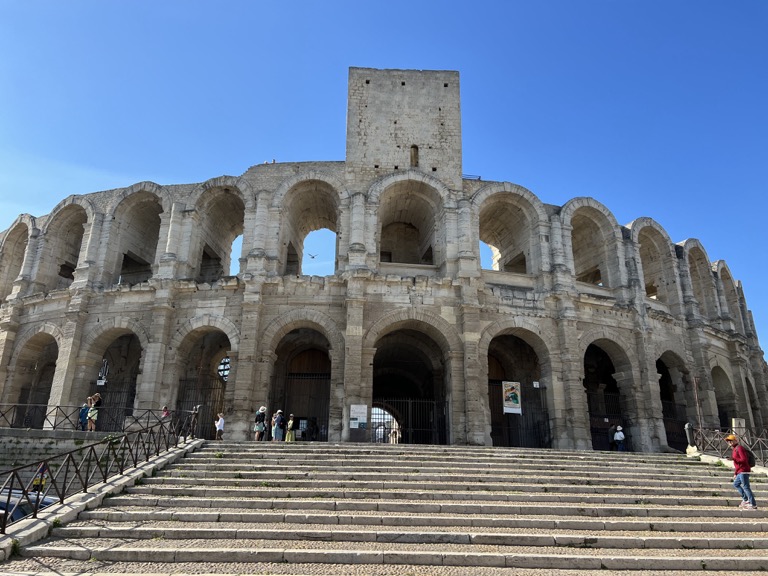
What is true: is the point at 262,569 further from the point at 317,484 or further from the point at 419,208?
the point at 419,208

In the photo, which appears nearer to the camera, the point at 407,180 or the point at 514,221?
the point at 407,180

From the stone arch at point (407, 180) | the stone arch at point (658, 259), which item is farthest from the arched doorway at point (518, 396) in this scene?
the stone arch at point (407, 180)

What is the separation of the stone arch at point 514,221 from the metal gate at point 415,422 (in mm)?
6311

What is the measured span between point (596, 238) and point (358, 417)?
12.3 metres

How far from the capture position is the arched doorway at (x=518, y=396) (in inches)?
719

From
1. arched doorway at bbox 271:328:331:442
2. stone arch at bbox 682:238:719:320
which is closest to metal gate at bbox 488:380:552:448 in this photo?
arched doorway at bbox 271:328:331:442

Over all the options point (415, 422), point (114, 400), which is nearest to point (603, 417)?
point (415, 422)

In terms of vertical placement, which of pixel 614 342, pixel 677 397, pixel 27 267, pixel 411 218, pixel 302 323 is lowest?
pixel 677 397

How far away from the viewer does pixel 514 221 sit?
2098cm

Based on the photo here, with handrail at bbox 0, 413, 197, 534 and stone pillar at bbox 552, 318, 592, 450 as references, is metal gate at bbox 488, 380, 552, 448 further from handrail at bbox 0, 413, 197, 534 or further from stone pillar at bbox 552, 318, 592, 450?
handrail at bbox 0, 413, 197, 534

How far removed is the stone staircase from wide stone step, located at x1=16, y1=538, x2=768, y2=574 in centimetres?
1

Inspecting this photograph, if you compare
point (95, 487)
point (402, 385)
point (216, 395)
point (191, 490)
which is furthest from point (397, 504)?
point (402, 385)

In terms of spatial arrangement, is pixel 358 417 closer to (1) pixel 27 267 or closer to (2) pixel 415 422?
(2) pixel 415 422

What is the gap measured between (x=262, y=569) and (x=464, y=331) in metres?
11.7
